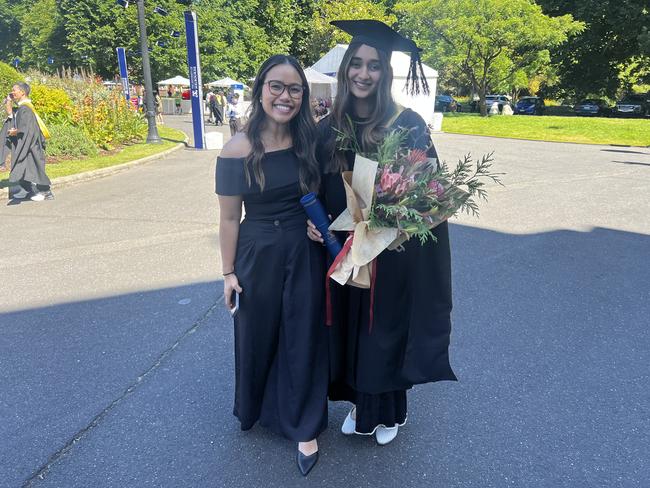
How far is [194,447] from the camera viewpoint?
8.61ft

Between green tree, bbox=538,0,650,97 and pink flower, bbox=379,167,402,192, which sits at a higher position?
green tree, bbox=538,0,650,97

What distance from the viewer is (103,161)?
12.0m

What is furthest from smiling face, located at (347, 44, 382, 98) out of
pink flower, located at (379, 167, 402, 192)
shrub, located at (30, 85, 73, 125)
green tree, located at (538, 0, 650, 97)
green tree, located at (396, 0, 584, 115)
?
green tree, located at (538, 0, 650, 97)

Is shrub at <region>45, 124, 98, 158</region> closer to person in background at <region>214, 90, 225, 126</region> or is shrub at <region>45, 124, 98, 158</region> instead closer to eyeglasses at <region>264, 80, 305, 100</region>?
eyeglasses at <region>264, 80, 305, 100</region>

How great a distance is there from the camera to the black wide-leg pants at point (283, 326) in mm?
2336

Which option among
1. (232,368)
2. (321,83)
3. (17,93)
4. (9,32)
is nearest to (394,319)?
(232,368)

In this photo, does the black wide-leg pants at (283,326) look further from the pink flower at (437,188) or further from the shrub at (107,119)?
the shrub at (107,119)

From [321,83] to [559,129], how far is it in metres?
11.4

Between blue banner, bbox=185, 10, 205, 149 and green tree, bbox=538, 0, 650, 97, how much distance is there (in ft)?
83.7

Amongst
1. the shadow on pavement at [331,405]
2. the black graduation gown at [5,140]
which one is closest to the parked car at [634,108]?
the shadow on pavement at [331,405]

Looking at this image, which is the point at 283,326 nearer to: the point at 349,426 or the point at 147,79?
the point at 349,426

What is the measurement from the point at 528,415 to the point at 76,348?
321 centimetres

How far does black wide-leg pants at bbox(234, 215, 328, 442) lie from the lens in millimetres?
2336

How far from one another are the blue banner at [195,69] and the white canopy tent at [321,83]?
557cm
